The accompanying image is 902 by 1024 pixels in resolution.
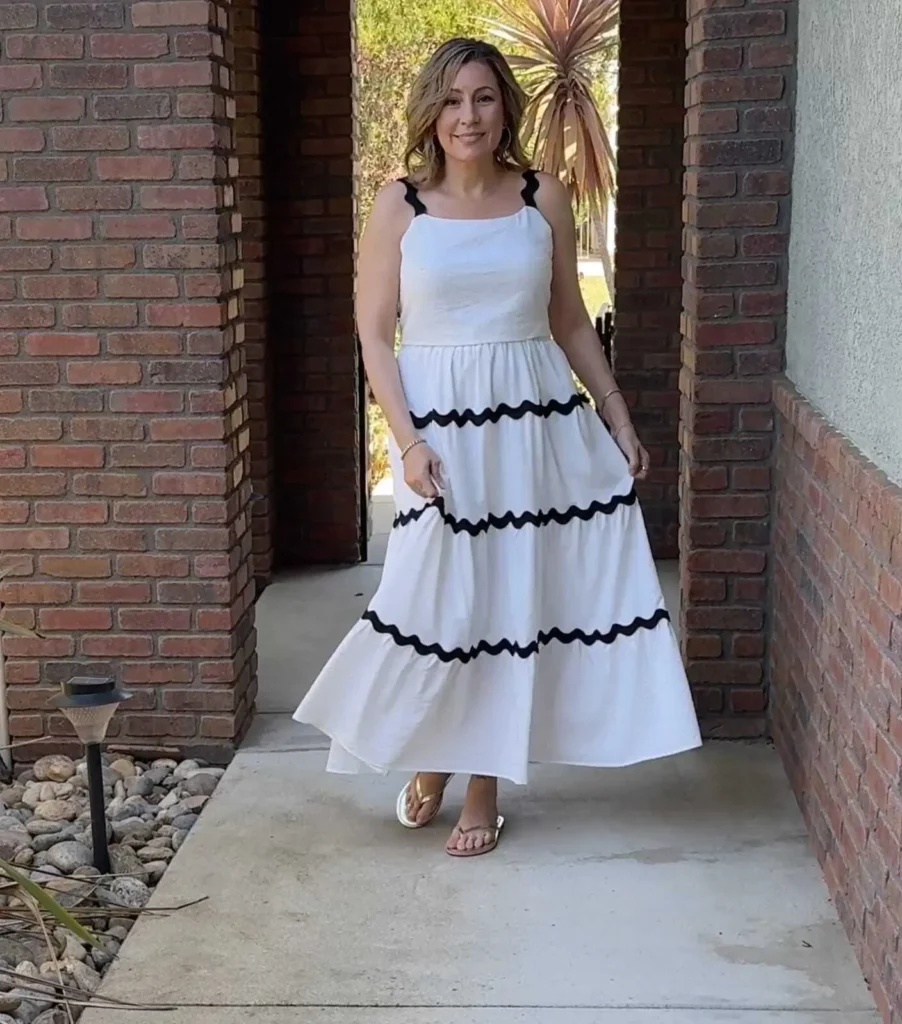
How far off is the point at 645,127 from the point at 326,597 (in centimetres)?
242

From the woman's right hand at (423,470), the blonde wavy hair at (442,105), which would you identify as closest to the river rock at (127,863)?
the woman's right hand at (423,470)

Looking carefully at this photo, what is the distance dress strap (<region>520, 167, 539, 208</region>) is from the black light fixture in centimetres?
147

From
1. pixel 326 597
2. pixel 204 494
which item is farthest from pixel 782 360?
pixel 326 597

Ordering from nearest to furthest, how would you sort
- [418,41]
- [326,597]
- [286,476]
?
[326,597]
[286,476]
[418,41]

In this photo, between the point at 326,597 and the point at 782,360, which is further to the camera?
the point at 326,597

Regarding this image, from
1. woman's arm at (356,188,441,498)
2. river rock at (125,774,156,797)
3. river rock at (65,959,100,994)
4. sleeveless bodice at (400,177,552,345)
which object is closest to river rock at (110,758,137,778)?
river rock at (125,774,156,797)

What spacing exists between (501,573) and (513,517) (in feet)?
0.46

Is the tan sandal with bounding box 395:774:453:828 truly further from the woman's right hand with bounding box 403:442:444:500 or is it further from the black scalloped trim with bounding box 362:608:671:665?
the woman's right hand with bounding box 403:442:444:500

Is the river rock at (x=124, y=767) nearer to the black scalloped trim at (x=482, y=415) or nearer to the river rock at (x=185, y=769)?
the river rock at (x=185, y=769)

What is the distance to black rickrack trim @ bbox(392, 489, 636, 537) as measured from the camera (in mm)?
3105

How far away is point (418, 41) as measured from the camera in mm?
13789

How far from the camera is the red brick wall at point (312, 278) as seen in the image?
556 centimetres

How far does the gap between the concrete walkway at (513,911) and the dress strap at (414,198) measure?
1.52 metres

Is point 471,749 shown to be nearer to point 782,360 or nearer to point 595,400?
point 595,400
